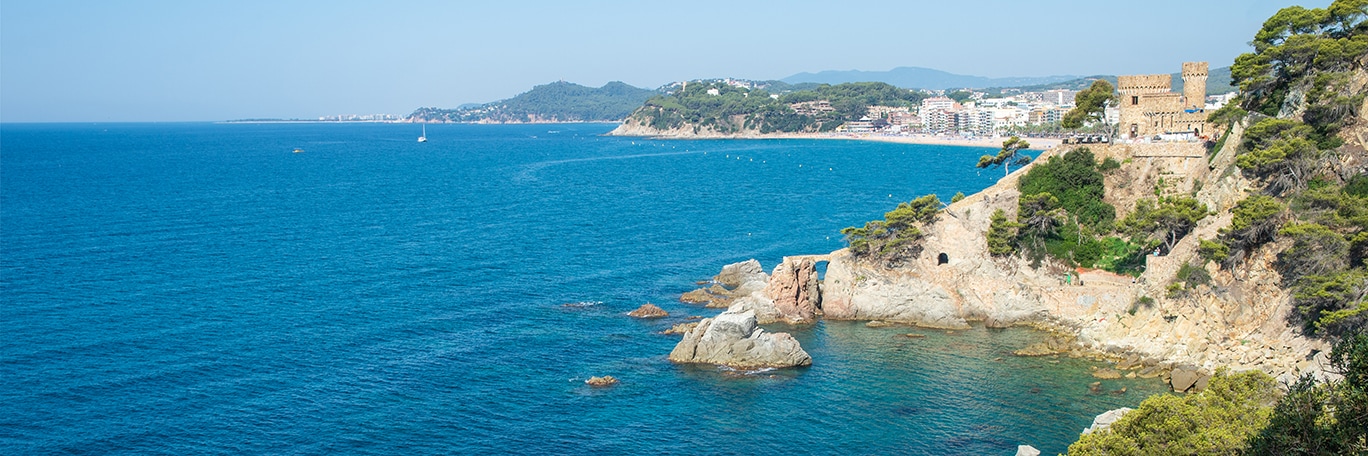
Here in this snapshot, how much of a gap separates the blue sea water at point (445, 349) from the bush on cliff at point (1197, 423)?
373 inches

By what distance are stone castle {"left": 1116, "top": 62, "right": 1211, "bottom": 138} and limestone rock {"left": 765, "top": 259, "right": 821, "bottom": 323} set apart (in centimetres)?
2346

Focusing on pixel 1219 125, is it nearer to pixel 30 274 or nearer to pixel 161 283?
pixel 161 283

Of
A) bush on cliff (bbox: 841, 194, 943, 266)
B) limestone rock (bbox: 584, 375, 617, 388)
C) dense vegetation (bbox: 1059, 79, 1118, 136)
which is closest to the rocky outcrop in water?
bush on cliff (bbox: 841, 194, 943, 266)

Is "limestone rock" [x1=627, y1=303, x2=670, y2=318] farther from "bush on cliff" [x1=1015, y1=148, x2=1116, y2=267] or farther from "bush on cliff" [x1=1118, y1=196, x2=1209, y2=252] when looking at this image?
"bush on cliff" [x1=1118, y1=196, x2=1209, y2=252]

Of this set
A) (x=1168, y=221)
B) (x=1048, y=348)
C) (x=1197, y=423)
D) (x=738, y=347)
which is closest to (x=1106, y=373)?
(x=1048, y=348)

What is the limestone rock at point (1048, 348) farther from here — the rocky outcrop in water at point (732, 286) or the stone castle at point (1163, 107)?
the stone castle at point (1163, 107)

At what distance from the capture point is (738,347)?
47438 mm

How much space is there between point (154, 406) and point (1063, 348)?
3895cm

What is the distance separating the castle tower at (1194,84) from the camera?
61094 mm

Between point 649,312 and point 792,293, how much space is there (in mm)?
7685

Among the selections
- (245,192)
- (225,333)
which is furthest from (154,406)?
(245,192)

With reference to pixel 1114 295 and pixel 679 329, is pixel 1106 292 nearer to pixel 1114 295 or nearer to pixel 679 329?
pixel 1114 295

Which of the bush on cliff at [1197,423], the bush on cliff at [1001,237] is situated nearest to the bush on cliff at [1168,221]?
the bush on cliff at [1001,237]

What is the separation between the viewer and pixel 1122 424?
27266mm
